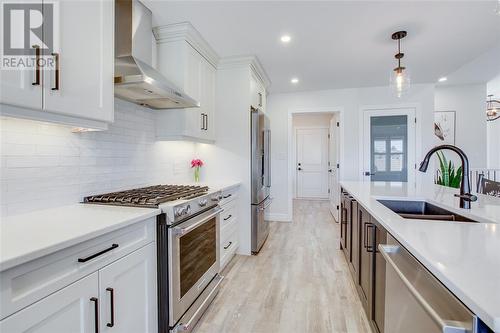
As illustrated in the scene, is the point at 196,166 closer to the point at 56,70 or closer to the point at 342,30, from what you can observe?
the point at 56,70

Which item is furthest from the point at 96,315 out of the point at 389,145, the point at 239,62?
the point at 389,145

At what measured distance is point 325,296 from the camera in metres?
2.20

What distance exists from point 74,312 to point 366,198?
194cm

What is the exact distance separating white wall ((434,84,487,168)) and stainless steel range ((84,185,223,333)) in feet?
18.5

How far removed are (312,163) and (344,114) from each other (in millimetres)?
3031

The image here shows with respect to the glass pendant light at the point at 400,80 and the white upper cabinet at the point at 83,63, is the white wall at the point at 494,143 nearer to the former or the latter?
the glass pendant light at the point at 400,80

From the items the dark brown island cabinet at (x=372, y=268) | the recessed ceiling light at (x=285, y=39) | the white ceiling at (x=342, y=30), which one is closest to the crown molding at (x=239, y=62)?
the white ceiling at (x=342, y=30)

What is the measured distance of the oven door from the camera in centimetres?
154

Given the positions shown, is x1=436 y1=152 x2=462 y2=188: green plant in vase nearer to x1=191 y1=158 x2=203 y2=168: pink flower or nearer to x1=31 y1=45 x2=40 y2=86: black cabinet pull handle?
x1=191 y1=158 x2=203 y2=168: pink flower

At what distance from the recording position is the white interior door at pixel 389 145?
4383 mm

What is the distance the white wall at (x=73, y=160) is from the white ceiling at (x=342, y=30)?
3.53ft

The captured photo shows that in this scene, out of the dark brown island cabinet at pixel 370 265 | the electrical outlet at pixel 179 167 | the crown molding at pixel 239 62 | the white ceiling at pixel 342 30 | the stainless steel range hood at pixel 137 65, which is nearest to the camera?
the dark brown island cabinet at pixel 370 265

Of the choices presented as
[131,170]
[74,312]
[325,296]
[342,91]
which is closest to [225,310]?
[325,296]

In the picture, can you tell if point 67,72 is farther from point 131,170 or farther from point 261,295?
point 261,295
